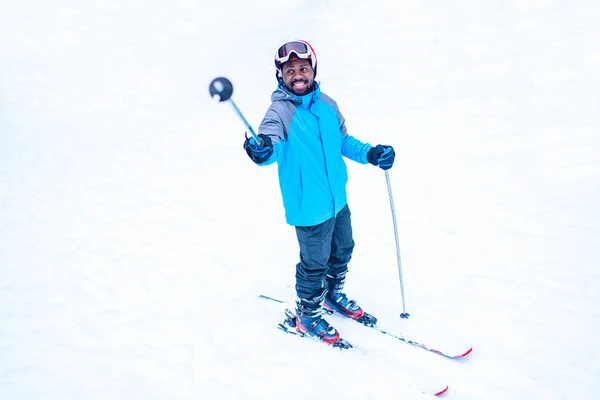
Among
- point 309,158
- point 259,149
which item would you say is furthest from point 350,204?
point 259,149

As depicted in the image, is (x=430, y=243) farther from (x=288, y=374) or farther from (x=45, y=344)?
(x=45, y=344)

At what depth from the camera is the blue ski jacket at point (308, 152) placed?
2883 mm

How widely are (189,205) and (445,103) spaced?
5260 millimetres

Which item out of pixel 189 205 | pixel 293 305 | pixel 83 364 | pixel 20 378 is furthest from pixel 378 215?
pixel 20 378

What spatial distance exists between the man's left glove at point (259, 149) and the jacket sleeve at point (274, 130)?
11cm

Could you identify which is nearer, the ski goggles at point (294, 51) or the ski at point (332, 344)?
the ski goggles at point (294, 51)

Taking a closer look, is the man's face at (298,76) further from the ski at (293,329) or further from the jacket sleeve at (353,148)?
the ski at (293,329)

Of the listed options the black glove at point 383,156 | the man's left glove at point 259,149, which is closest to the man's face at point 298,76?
the man's left glove at point 259,149

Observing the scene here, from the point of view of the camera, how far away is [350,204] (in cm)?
611

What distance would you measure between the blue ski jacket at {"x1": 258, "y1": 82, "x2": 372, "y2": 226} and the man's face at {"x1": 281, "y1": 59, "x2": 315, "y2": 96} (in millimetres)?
46

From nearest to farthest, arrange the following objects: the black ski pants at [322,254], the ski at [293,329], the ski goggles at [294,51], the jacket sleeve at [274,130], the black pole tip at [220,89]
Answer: the black pole tip at [220,89] < the jacket sleeve at [274,130] < the ski goggles at [294,51] < the black ski pants at [322,254] < the ski at [293,329]

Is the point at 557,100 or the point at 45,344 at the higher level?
the point at 557,100

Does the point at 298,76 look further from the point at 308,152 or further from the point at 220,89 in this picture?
the point at 220,89

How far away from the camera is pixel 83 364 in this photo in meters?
3.59
